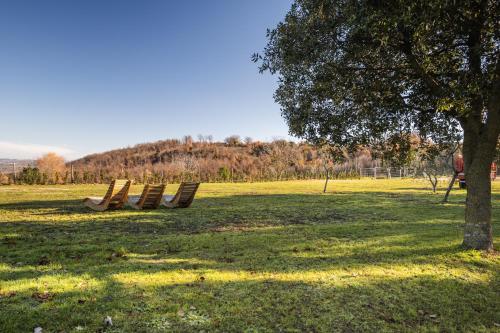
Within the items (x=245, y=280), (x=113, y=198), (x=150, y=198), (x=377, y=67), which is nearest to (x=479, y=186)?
(x=377, y=67)

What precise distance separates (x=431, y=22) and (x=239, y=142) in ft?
301

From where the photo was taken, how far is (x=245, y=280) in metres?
5.52

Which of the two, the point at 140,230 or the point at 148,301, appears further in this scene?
the point at 140,230

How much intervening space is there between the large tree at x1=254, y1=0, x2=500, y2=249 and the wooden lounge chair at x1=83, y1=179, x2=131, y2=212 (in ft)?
26.5

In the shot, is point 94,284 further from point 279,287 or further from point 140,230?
point 140,230

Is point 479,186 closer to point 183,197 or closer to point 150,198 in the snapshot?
point 183,197

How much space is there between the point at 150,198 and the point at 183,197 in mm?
1600

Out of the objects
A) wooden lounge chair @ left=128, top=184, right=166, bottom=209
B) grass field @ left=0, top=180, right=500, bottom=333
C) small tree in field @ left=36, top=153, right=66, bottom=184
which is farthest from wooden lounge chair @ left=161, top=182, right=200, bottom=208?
small tree in field @ left=36, top=153, right=66, bottom=184

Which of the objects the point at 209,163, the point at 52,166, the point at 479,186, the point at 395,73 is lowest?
the point at 479,186

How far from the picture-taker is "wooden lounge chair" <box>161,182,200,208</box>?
15.9 metres

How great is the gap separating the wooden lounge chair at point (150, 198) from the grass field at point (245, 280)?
458 centimetres

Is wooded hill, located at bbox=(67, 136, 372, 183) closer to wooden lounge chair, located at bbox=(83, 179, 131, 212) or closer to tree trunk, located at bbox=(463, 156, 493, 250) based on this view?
wooden lounge chair, located at bbox=(83, 179, 131, 212)

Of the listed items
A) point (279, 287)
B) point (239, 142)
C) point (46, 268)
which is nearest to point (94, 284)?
point (46, 268)

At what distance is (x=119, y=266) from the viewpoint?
6.08 metres
